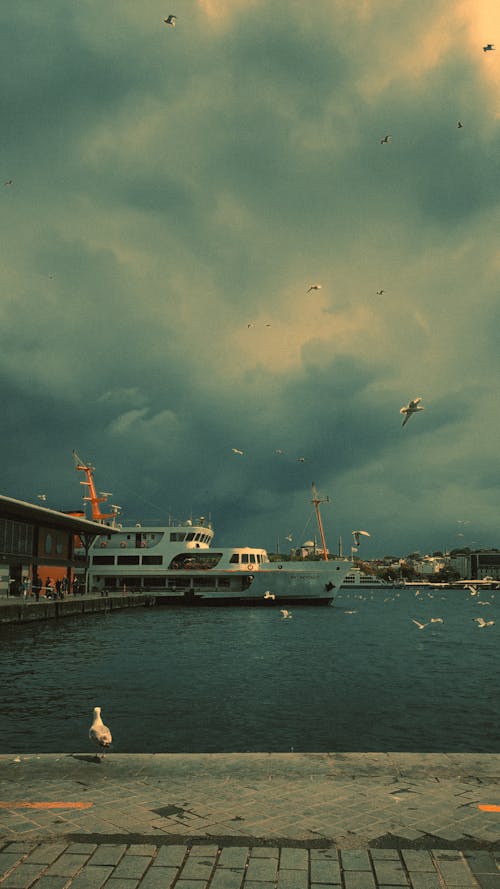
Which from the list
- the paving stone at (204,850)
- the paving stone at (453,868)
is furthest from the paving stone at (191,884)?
the paving stone at (453,868)

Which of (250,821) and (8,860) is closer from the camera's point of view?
(8,860)

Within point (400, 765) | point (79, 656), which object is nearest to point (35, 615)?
point (79, 656)

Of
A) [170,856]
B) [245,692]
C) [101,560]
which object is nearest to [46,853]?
[170,856]

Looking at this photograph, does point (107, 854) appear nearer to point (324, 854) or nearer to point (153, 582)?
point (324, 854)

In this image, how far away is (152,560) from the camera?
73.2 meters

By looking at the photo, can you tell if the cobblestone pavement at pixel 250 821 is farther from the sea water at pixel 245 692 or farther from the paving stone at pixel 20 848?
the sea water at pixel 245 692

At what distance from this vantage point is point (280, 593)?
65.6 metres

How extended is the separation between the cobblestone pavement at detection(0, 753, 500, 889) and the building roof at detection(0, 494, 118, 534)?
3912 centimetres

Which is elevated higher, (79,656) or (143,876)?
(143,876)

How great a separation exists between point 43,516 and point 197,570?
827 inches

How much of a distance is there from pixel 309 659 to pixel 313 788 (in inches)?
832

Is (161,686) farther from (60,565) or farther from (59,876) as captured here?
(60,565)

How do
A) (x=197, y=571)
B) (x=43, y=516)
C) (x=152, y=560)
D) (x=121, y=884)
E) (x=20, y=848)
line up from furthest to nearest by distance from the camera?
1. (x=152, y=560)
2. (x=197, y=571)
3. (x=43, y=516)
4. (x=20, y=848)
5. (x=121, y=884)

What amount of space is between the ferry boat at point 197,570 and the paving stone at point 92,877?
57.9 meters
